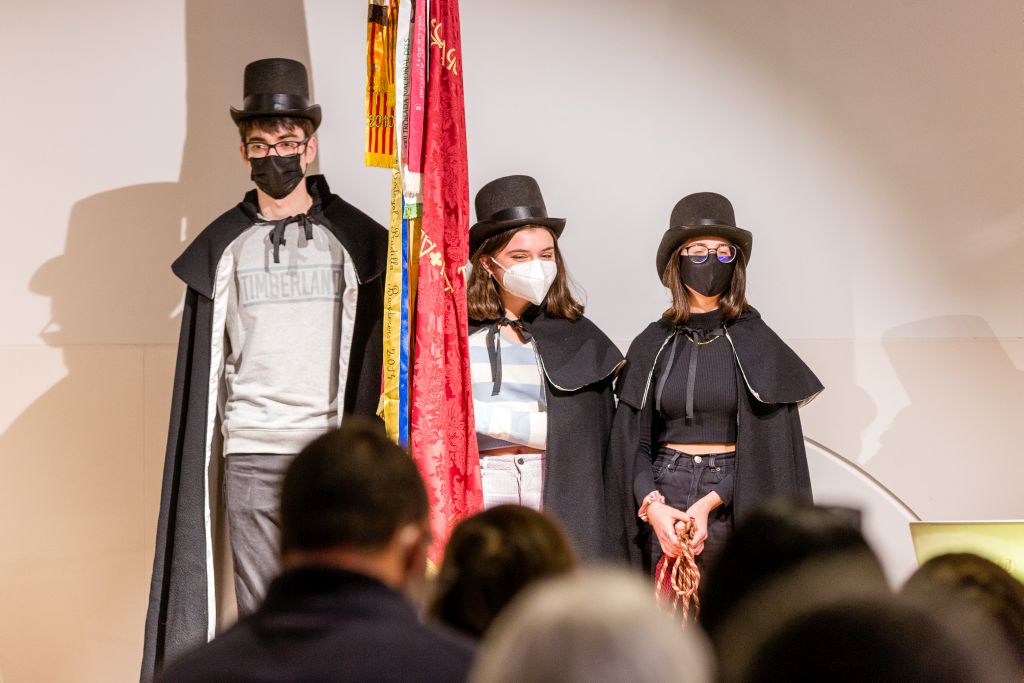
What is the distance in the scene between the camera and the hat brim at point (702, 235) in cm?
343

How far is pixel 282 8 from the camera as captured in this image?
13.4 ft

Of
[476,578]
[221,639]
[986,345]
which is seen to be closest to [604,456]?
[986,345]

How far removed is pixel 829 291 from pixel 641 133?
0.88 metres

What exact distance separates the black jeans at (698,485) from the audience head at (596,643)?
2303 mm

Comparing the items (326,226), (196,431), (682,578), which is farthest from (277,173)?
(682,578)

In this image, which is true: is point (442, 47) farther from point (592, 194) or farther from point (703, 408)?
point (703, 408)

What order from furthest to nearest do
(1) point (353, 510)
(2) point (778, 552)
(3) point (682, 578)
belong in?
(3) point (682, 578) → (1) point (353, 510) → (2) point (778, 552)

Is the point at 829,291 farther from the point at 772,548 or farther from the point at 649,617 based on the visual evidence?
the point at 649,617

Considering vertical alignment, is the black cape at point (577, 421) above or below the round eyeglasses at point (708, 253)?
below

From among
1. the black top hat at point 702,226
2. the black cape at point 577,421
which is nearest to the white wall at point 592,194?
the black top hat at point 702,226

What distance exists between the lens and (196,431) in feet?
10.9

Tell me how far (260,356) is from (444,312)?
0.56 metres

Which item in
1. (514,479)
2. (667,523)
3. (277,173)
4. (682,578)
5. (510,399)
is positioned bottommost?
(682,578)

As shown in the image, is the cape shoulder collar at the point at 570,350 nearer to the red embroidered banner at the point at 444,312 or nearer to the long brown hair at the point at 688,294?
the long brown hair at the point at 688,294
